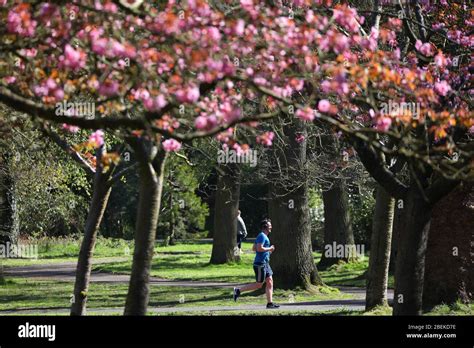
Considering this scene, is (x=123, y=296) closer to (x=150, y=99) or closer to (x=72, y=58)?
(x=150, y=99)

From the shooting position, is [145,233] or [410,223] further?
[410,223]

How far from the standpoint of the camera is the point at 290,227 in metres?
22.8

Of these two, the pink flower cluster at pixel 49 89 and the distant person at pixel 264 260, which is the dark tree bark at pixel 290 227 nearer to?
the distant person at pixel 264 260

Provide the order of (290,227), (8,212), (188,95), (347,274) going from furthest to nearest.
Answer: (8,212), (347,274), (290,227), (188,95)

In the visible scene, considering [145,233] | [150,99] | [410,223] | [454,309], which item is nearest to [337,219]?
[454,309]

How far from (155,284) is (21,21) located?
19015mm

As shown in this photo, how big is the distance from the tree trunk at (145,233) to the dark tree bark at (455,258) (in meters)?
6.46

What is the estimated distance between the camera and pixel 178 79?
8.48m

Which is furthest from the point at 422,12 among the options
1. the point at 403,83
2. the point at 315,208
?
the point at 315,208

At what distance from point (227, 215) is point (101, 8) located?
26.1 m

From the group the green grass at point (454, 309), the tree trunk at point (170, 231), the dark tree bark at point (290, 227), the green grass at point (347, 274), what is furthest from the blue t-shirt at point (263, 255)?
the tree trunk at point (170, 231)

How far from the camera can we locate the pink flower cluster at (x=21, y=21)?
843cm

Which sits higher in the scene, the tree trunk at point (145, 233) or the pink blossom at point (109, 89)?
the pink blossom at point (109, 89)

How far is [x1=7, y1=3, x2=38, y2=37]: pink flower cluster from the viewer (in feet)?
27.6
